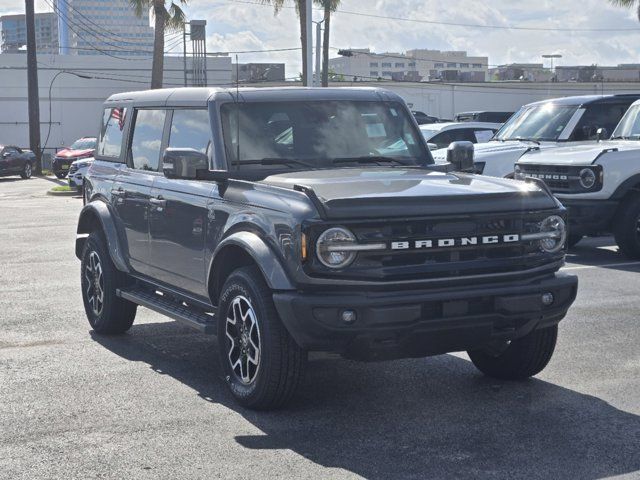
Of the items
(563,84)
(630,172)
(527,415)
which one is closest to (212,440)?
(527,415)

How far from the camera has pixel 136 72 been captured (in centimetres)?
5903

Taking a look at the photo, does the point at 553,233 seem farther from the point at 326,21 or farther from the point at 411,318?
the point at 326,21

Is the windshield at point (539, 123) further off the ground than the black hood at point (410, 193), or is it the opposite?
the windshield at point (539, 123)

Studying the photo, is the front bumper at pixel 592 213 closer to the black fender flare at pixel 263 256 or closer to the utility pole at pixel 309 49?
the black fender flare at pixel 263 256

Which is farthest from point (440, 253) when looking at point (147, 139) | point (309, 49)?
point (309, 49)

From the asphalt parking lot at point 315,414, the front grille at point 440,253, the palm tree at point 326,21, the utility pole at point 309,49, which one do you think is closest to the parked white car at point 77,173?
the utility pole at point 309,49

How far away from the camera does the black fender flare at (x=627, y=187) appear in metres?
13.1

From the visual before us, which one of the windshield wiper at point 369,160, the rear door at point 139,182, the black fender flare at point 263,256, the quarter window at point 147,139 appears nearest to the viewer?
the black fender flare at point 263,256

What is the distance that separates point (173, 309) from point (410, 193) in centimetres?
233

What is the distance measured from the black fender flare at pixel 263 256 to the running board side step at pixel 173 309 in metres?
0.71

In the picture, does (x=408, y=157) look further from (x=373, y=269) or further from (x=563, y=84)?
(x=563, y=84)

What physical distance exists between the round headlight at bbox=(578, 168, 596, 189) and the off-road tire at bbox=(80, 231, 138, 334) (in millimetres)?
6543

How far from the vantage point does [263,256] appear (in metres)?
6.21

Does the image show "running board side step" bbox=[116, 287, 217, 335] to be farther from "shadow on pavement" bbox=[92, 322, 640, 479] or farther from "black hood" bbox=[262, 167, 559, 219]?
"black hood" bbox=[262, 167, 559, 219]
